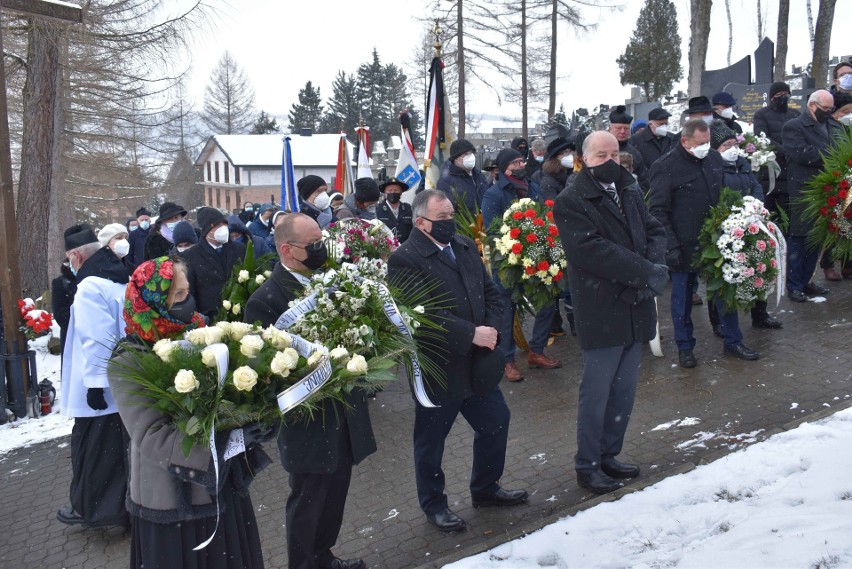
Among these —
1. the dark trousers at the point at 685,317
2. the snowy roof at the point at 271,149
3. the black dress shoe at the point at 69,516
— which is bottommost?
the black dress shoe at the point at 69,516

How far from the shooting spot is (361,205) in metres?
8.71

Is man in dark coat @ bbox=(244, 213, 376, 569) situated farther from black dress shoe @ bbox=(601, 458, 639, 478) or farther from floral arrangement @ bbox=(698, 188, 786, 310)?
floral arrangement @ bbox=(698, 188, 786, 310)

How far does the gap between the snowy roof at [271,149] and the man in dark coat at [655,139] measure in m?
45.3

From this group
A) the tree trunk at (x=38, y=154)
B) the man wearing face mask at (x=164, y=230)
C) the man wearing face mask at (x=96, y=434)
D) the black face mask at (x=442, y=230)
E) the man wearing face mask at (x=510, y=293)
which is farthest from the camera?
the tree trunk at (x=38, y=154)

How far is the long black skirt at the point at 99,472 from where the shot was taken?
5.12m

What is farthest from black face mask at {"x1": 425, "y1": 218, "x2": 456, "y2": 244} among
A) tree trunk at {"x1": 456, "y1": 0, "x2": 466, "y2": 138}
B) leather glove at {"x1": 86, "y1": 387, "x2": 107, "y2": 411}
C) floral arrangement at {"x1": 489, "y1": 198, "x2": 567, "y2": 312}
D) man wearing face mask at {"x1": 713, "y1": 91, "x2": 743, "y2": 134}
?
tree trunk at {"x1": 456, "y1": 0, "x2": 466, "y2": 138}

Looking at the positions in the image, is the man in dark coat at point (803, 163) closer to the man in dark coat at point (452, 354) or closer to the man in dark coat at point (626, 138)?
the man in dark coat at point (626, 138)

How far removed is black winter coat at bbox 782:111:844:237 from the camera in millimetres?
8531

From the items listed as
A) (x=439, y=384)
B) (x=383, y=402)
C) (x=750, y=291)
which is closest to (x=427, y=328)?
(x=439, y=384)

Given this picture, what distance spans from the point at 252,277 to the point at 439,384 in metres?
2.06

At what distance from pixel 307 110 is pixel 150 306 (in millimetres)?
64431

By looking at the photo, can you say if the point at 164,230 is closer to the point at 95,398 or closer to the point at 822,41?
the point at 95,398

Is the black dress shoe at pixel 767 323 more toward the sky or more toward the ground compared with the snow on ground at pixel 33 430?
more toward the sky

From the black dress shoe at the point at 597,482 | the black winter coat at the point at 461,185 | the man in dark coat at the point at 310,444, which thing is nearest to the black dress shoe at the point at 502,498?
the black dress shoe at the point at 597,482
